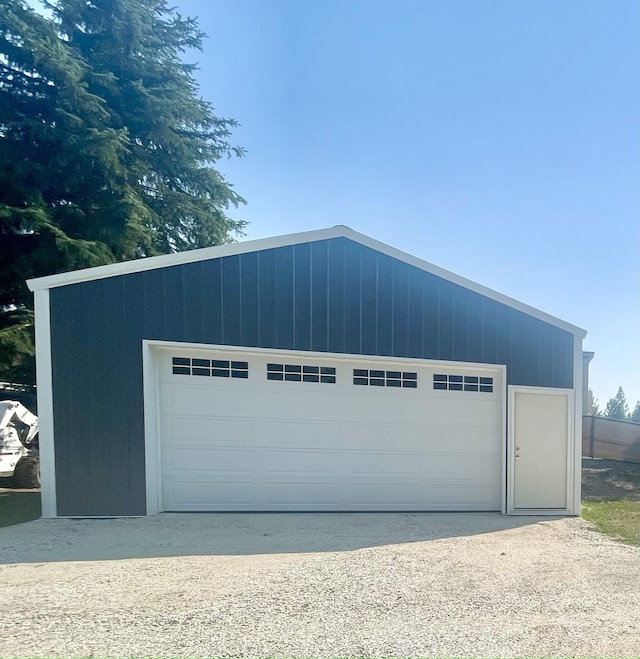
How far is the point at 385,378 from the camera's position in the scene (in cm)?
706

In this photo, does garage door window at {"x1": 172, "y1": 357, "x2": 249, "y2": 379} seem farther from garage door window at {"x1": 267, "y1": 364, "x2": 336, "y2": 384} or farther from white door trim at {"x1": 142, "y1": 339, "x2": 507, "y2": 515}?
garage door window at {"x1": 267, "y1": 364, "x2": 336, "y2": 384}

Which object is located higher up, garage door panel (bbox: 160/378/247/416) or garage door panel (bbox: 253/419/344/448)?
garage door panel (bbox: 160/378/247/416)

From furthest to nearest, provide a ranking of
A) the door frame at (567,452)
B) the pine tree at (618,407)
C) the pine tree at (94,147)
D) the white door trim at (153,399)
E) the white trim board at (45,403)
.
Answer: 1. the pine tree at (618,407)
2. the pine tree at (94,147)
3. the door frame at (567,452)
4. the white door trim at (153,399)
5. the white trim board at (45,403)

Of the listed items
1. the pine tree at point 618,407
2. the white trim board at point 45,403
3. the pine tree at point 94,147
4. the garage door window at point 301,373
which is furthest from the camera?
the pine tree at point 618,407

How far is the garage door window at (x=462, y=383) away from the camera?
23.8 feet

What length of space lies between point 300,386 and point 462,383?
275 cm

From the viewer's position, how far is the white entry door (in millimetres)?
7320

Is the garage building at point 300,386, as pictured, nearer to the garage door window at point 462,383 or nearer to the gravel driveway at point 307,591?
the garage door window at point 462,383

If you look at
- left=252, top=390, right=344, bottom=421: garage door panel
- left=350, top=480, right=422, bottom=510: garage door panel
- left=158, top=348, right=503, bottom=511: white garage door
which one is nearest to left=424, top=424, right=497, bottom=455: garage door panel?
left=158, top=348, right=503, bottom=511: white garage door

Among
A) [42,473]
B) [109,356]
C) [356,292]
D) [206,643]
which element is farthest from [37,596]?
[356,292]

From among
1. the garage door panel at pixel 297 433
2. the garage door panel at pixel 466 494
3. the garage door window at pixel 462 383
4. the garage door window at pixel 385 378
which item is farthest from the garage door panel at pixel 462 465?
the garage door panel at pixel 297 433

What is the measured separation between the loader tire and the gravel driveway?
13.4 feet

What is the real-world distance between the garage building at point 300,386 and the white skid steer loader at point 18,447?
13.3ft

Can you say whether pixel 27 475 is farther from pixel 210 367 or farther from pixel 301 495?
pixel 301 495
